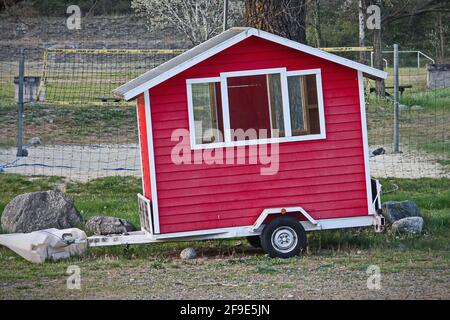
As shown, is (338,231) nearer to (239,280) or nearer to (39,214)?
(239,280)

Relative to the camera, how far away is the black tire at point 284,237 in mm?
12008

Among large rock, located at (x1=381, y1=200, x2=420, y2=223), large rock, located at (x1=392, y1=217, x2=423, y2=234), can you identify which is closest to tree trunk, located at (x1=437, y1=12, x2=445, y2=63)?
large rock, located at (x1=381, y1=200, x2=420, y2=223)

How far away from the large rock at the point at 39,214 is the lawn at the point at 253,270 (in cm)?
67

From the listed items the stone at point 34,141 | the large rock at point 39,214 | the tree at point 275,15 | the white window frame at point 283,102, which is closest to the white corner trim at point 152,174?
the white window frame at point 283,102

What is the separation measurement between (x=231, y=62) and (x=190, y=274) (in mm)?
2679

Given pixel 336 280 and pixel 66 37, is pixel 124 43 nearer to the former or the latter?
pixel 66 37

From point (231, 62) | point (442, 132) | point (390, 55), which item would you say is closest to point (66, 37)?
point (390, 55)

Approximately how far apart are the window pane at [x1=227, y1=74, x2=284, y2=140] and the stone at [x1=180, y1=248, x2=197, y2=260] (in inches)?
57.4

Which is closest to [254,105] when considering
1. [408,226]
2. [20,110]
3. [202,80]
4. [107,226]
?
[202,80]

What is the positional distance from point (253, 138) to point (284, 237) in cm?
121

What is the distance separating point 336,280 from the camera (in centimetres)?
1052

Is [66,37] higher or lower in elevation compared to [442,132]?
higher

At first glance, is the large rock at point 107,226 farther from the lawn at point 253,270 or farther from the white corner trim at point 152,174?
the white corner trim at point 152,174

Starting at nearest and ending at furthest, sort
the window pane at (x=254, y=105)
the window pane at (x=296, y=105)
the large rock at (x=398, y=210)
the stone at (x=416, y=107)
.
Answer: the window pane at (x=254, y=105) → the window pane at (x=296, y=105) → the large rock at (x=398, y=210) → the stone at (x=416, y=107)
